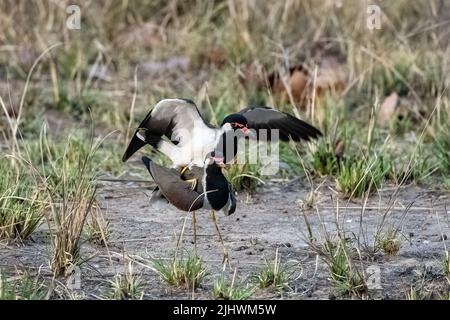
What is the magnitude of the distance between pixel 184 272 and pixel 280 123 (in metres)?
1.32

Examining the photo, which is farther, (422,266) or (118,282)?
(422,266)

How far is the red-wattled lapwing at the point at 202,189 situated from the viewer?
503 centimetres

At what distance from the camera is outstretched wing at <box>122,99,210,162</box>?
17.4 ft

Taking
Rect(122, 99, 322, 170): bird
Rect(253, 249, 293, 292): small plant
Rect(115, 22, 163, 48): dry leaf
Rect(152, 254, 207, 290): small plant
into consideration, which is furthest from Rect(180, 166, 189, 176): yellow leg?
Rect(115, 22, 163, 48): dry leaf

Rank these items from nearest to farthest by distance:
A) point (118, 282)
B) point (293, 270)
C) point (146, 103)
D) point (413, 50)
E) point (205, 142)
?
point (118, 282) → point (293, 270) → point (205, 142) → point (146, 103) → point (413, 50)

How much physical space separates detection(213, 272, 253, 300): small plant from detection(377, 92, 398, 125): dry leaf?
9.78 ft

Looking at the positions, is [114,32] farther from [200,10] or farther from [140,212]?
[140,212]

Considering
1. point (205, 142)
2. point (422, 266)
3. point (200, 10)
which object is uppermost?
point (200, 10)

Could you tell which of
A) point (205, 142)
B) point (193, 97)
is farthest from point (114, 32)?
point (205, 142)

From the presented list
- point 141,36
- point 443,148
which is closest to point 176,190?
point 443,148

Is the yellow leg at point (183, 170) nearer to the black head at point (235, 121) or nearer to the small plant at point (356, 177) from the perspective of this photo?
the black head at point (235, 121)

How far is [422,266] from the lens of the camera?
197 inches

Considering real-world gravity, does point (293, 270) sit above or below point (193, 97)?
below

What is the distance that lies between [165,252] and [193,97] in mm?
2636
